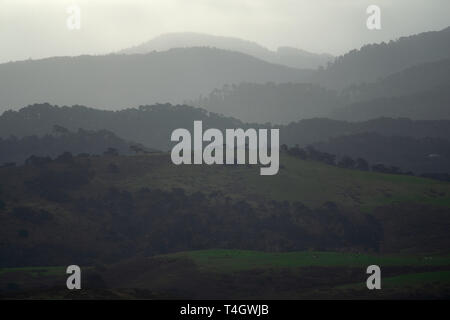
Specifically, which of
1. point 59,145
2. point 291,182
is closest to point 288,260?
point 291,182

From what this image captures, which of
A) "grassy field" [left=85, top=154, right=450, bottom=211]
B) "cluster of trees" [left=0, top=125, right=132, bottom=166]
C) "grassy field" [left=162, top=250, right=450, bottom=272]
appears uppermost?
"cluster of trees" [left=0, top=125, right=132, bottom=166]

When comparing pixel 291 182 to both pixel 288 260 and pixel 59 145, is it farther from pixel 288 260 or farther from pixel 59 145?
pixel 59 145

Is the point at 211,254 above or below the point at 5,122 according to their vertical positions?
below

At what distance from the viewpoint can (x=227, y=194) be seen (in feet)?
368

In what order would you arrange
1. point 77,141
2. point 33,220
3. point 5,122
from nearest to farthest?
point 33,220
point 77,141
point 5,122

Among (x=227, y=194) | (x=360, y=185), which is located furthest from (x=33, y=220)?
(x=360, y=185)

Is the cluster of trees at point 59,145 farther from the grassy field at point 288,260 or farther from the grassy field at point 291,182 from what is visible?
the grassy field at point 288,260

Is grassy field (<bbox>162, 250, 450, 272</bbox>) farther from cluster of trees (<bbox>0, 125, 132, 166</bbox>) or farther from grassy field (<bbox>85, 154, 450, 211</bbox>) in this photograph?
cluster of trees (<bbox>0, 125, 132, 166</bbox>)

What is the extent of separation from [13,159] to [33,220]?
69.5 m

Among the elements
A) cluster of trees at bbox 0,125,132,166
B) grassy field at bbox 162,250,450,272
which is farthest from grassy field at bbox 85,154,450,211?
cluster of trees at bbox 0,125,132,166

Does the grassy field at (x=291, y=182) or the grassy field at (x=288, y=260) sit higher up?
the grassy field at (x=291, y=182)

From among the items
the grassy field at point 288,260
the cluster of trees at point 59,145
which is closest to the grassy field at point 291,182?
the grassy field at point 288,260
